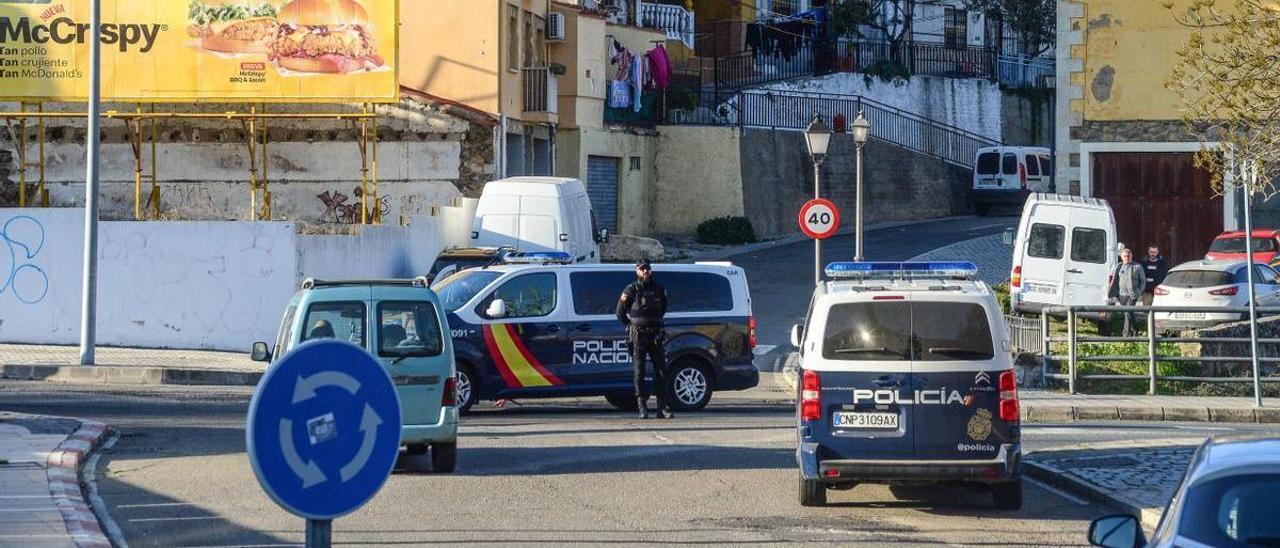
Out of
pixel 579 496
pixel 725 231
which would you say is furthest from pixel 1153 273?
pixel 579 496

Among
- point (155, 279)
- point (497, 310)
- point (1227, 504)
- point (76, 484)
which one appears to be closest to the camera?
point (1227, 504)

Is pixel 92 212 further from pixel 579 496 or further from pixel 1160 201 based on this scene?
pixel 1160 201

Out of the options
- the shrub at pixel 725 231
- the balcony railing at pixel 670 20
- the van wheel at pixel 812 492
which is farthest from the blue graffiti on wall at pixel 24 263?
the balcony railing at pixel 670 20

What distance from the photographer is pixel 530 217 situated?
30.2 metres

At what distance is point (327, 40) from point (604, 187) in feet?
41.1

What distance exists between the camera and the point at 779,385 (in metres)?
24.3

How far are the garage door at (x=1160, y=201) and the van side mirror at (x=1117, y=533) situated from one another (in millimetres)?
29407

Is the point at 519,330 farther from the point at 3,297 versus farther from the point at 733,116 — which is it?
the point at 733,116

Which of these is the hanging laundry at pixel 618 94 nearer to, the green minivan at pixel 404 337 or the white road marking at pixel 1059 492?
the green minivan at pixel 404 337

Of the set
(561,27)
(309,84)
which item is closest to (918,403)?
(309,84)

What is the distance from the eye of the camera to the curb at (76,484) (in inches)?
432

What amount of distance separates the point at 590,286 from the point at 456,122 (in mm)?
Result: 16644

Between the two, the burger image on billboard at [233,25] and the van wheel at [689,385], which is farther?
the burger image on billboard at [233,25]

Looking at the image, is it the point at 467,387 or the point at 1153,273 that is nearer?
the point at 467,387
